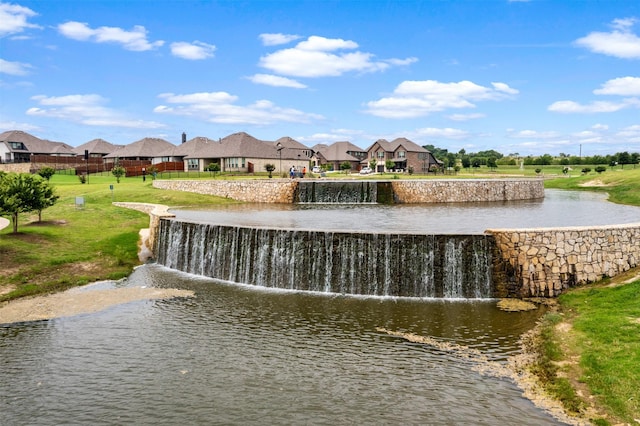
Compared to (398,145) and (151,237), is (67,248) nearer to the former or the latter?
(151,237)

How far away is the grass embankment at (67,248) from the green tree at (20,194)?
5.53ft

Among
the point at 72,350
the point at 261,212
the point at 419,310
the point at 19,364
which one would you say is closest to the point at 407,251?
the point at 419,310

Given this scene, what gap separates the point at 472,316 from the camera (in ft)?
66.5

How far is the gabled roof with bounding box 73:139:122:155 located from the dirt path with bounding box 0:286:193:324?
9625 cm

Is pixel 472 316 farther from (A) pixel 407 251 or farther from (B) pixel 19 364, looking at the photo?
(B) pixel 19 364

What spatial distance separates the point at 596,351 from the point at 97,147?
4540 inches

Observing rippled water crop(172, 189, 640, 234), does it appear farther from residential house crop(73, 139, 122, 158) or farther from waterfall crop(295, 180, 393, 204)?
residential house crop(73, 139, 122, 158)

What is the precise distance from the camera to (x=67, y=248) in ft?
99.7

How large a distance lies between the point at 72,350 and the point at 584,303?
1962 centimetres

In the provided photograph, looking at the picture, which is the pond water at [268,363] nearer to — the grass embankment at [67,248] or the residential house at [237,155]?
the grass embankment at [67,248]

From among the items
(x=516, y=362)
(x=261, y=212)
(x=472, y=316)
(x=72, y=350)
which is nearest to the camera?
(x=516, y=362)

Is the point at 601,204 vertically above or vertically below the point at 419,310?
above

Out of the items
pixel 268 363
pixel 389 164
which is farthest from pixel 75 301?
pixel 389 164

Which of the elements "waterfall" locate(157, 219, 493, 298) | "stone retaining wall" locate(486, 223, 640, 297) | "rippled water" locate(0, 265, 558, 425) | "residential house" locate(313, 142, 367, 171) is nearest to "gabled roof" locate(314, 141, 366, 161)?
"residential house" locate(313, 142, 367, 171)
